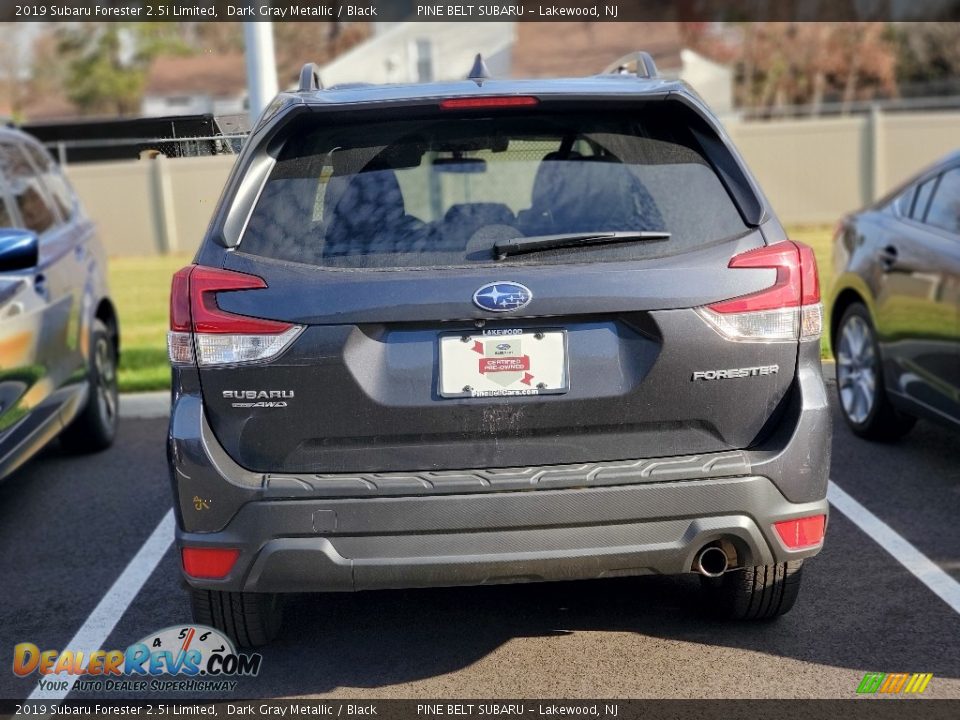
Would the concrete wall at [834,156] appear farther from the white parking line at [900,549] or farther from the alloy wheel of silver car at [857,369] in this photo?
the white parking line at [900,549]

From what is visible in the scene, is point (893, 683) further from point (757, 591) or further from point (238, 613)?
point (238, 613)

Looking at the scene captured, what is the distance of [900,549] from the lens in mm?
4934

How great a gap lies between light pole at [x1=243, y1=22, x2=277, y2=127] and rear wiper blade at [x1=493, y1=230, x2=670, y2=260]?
5945mm

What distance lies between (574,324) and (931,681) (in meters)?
1.55

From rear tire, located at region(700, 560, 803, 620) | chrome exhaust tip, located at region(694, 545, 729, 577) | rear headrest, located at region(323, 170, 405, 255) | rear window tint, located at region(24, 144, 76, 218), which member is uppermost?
rear headrest, located at region(323, 170, 405, 255)

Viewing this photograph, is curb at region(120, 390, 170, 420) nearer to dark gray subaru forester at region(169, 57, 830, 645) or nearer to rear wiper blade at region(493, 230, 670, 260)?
dark gray subaru forester at region(169, 57, 830, 645)

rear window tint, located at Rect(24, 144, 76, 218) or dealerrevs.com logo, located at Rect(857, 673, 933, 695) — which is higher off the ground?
rear window tint, located at Rect(24, 144, 76, 218)

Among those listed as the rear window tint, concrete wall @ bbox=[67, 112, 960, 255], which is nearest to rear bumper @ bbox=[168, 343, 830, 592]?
the rear window tint

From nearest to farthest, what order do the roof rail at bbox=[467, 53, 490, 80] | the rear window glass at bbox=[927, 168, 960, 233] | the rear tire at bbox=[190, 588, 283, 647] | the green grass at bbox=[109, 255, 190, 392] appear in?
the rear tire at bbox=[190, 588, 283, 647] < the roof rail at bbox=[467, 53, 490, 80] < the rear window glass at bbox=[927, 168, 960, 233] < the green grass at bbox=[109, 255, 190, 392]

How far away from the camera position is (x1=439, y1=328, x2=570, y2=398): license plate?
3.42 meters

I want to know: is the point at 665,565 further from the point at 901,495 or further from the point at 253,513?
the point at 901,495

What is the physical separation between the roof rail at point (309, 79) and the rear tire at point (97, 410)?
315 centimetres

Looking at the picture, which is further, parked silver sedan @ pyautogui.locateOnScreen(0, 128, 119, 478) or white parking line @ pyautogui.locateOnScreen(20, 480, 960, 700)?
parked silver sedan @ pyautogui.locateOnScreen(0, 128, 119, 478)

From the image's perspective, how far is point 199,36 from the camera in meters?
58.0
